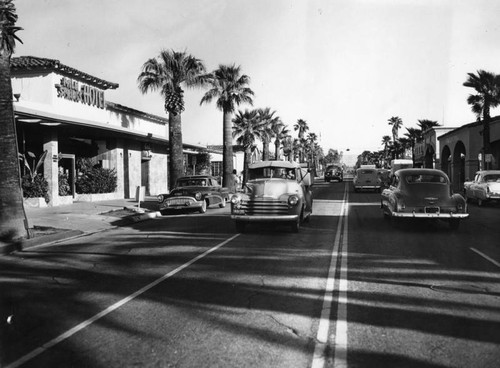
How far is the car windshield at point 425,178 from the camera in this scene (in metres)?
13.5

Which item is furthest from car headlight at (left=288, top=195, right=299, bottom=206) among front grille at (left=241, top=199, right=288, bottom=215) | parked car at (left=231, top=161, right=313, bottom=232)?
front grille at (left=241, top=199, right=288, bottom=215)

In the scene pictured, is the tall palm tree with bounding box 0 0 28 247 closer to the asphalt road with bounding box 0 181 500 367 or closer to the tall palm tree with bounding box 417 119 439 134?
the asphalt road with bounding box 0 181 500 367

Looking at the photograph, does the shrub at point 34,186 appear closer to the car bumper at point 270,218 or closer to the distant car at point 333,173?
the car bumper at point 270,218

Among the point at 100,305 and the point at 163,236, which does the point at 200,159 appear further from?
the point at 100,305

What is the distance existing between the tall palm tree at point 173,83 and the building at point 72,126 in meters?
2.18

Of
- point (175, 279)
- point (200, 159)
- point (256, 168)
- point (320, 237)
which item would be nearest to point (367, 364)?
point (175, 279)

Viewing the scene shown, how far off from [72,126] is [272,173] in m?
11.6

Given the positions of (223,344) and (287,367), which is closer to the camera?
(287,367)

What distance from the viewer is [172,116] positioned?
88.5 ft

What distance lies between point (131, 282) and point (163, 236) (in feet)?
17.0

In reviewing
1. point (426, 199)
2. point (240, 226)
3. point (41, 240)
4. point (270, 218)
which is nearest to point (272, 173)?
point (240, 226)

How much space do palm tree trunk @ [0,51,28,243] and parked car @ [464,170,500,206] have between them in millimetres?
18864

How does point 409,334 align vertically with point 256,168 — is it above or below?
below

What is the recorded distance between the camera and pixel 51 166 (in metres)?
21.6
